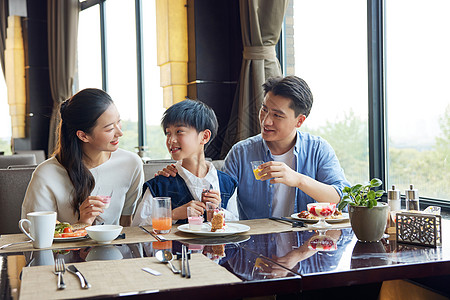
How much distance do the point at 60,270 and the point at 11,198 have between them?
4.84 feet

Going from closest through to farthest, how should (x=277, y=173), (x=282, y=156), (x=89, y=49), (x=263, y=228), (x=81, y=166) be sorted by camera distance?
(x=263, y=228)
(x=277, y=173)
(x=81, y=166)
(x=282, y=156)
(x=89, y=49)

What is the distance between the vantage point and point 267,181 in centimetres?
225

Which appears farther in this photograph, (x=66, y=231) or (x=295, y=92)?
(x=295, y=92)

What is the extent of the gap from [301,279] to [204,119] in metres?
1.03

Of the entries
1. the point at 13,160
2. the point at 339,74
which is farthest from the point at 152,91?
the point at 339,74

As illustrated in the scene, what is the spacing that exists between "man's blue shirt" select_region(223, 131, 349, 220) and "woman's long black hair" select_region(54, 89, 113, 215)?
0.64 metres

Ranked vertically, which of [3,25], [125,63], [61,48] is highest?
[3,25]

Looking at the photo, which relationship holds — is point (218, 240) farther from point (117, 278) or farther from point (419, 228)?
point (419, 228)

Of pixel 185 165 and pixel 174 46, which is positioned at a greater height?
pixel 174 46

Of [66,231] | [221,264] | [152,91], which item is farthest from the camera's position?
[152,91]

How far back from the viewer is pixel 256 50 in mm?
3402

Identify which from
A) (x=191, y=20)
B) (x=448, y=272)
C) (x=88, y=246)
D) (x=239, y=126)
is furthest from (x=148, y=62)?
(x=448, y=272)

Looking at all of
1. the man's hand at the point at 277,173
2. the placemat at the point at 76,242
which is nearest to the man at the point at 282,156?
the man's hand at the point at 277,173

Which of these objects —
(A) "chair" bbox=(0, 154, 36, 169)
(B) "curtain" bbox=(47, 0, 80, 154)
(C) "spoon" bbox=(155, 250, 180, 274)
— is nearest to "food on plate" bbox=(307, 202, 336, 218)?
(C) "spoon" bbox=(155, 250, 180, 274)
